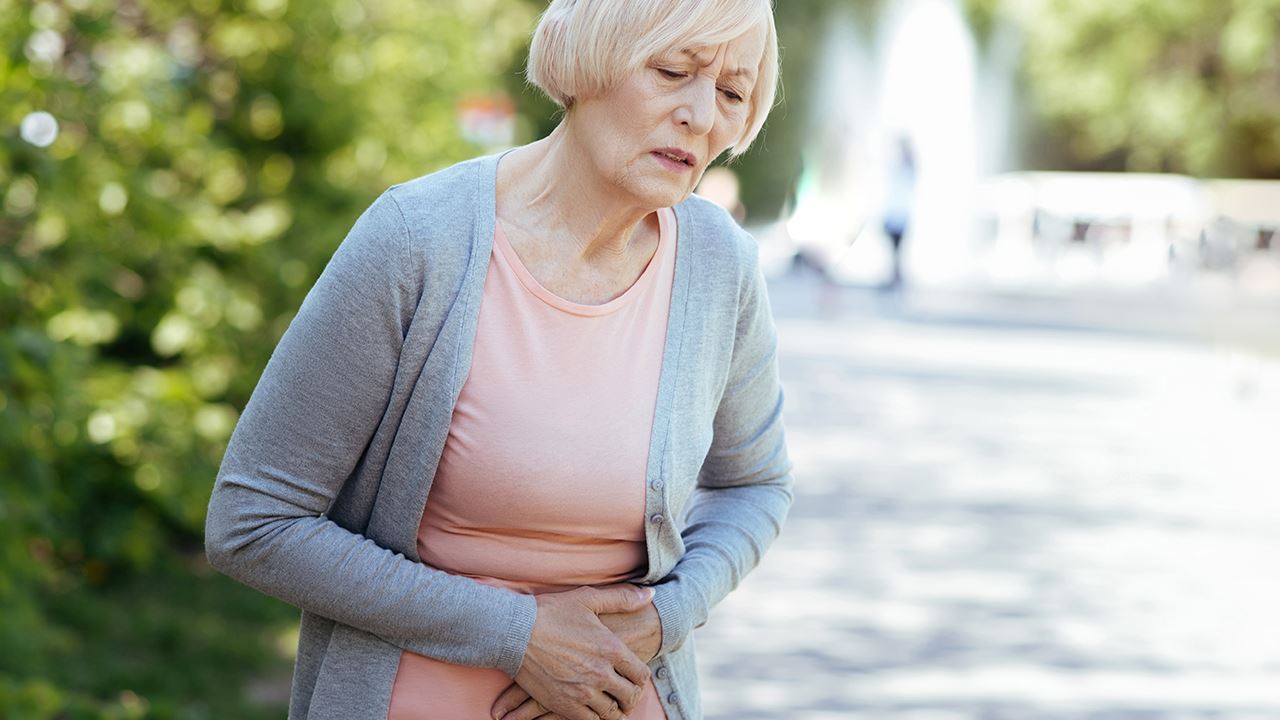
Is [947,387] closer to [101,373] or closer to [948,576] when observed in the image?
[948,576]

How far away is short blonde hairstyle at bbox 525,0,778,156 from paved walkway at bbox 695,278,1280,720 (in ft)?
13.3

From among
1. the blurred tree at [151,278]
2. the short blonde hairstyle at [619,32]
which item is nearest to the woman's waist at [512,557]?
the short blonde hairstyle at [619,32]

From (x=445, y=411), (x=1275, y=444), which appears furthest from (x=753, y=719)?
(x=1275, y=444)

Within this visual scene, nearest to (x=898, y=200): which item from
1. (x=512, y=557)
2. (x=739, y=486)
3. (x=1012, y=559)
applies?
(x=1012, y=559)

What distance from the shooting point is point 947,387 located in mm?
14852

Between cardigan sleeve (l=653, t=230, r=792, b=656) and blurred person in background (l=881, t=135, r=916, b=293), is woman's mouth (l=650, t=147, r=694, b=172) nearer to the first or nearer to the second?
cardigan sleeve (l=653, t=230, r=792, b=656)

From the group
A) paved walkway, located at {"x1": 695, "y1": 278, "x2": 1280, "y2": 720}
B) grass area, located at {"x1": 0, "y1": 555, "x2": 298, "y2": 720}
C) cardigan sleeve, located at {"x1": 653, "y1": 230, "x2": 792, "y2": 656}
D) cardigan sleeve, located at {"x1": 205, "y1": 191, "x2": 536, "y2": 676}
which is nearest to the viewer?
cardigan sleeve, located at {"x1": 205, "y1": 191, "x2": 536, "y2": 676}

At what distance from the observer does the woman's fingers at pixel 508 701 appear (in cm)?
221

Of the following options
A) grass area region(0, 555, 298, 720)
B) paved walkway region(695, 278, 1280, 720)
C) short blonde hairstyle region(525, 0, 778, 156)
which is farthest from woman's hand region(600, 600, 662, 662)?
paved walkway region(695, 278, 1280, 720)

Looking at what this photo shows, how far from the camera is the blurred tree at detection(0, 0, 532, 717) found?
4031 millimetres

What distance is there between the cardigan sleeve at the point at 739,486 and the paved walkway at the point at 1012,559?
3.50 m

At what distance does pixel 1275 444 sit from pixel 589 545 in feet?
37.1

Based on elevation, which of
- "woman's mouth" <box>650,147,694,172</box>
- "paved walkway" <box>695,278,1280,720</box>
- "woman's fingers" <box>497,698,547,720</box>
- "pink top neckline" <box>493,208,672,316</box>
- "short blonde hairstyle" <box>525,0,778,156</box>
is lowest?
"woman's fingers" <box>497,698,547,720</box>

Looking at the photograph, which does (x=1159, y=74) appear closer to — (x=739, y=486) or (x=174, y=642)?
(x=174, y=642)
